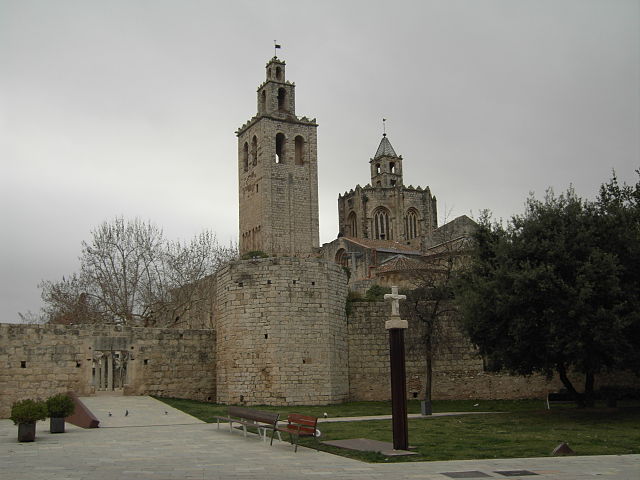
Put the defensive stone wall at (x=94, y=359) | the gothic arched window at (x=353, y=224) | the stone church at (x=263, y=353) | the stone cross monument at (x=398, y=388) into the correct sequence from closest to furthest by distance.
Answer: the stone cross monument at (x=398, y=388)
the defensive stone wall at (x=94, y=359)
the stone church at (x=263, y=353)
the gothic arched window at (x=353, y=224)

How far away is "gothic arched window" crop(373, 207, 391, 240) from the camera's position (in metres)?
85.4

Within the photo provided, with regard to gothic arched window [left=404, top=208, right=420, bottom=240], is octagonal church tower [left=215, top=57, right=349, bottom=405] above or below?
below

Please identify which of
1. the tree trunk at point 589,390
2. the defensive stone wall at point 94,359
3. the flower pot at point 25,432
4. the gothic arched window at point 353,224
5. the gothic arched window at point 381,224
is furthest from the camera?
the gothic arched window at point 353,224

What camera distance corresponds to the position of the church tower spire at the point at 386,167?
8994 cm

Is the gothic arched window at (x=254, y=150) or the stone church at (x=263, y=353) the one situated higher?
the gothic arched window at (x=254, y=150)

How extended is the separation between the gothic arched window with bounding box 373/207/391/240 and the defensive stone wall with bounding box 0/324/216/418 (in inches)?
2358

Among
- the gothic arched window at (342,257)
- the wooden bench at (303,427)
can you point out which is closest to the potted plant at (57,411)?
the wooden bench at (303,427)

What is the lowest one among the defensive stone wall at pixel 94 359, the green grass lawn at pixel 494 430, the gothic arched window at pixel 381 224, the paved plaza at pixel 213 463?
the green grass lawn at pixel 494 430

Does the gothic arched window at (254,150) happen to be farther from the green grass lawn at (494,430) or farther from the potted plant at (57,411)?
the potted plant at (57,411)

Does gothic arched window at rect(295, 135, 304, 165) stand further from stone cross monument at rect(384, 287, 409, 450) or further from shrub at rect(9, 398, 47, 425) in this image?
stone cross monument at rect(384, 287, 409, 450)

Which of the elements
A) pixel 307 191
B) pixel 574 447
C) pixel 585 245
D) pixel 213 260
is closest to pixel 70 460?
pixel 574 447

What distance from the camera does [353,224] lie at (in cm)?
8794

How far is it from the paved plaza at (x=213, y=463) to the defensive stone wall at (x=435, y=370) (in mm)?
10934

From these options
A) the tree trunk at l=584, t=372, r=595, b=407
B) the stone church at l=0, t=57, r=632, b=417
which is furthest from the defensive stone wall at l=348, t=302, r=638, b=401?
the tree trunk at l=584, t=372, r=595, b=407
